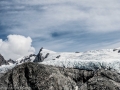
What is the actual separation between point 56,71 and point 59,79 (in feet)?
2.12

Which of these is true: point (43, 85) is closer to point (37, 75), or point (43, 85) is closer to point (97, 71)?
point (37, 75)

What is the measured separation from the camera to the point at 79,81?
1344 centimetres

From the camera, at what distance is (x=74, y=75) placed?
1356cm

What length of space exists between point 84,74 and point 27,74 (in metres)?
3.43

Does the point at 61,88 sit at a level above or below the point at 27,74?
below

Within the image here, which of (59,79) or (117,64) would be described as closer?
(59,79)

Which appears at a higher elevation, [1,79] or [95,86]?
[1,79]

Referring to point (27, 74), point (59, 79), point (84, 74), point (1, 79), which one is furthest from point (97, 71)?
point (1, 79)

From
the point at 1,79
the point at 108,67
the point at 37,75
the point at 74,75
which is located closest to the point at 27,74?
the point at 37,75

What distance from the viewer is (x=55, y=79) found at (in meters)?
12.7

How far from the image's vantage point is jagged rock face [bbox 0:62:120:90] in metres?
12.5

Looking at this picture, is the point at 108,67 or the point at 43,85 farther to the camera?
the point at 108,67

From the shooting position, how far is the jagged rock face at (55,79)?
12516mm

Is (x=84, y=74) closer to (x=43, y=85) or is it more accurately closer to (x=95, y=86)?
(x=95, y=86)
